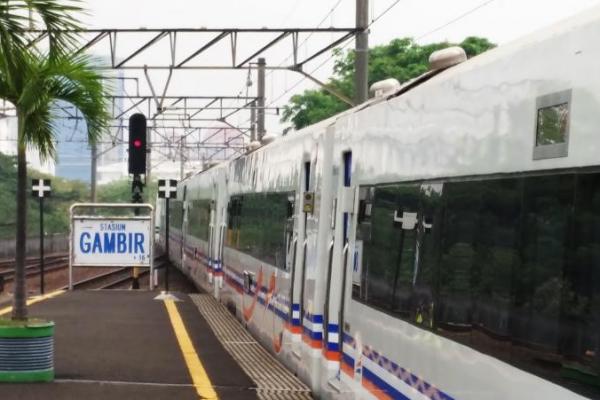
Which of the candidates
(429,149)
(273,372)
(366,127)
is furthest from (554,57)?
(273,372)

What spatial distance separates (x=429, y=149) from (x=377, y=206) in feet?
4.68

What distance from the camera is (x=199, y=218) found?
1163 inches

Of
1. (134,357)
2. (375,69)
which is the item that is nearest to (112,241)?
(134,357)

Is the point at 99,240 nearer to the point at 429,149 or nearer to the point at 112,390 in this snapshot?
the point at 112,390

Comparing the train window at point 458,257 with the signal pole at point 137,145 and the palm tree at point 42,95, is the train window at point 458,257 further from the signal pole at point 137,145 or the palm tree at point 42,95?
the signal pole at point 137,145

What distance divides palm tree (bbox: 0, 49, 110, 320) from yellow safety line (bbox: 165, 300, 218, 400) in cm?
188

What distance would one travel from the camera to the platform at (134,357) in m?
10.9

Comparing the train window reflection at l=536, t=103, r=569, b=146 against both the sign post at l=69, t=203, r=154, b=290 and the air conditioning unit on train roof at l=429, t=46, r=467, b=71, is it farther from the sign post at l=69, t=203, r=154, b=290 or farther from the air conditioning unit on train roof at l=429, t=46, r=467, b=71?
the sign post at l=69, t=203, r=154, b=290

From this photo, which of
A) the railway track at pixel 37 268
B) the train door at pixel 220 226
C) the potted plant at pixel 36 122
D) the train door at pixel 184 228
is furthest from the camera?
the railway track at pixel 37 268

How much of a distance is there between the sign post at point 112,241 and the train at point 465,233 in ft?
46.1

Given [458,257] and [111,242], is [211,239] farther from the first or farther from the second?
[458,257]

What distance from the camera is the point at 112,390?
11.0m

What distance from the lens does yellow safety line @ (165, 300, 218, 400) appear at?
11125 mm

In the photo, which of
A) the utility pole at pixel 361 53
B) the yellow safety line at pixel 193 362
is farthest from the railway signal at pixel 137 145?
the utility pole at pixel 361 53
